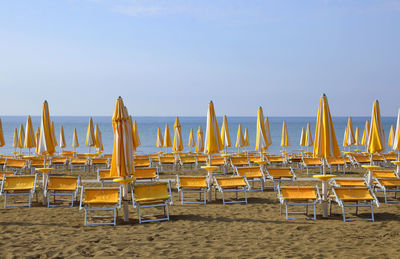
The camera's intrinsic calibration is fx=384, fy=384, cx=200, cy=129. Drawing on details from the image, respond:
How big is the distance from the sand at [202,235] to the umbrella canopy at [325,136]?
128 cm

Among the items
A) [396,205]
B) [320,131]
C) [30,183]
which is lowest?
[396,205]

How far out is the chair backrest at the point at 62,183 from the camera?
848 centimetres

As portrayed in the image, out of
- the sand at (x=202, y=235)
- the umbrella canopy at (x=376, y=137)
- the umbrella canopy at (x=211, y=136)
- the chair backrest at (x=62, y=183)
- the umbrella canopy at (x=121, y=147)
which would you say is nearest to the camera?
the sand at (x=202, y=235)

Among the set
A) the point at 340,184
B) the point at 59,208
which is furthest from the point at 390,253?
the point at 59,208

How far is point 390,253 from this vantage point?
16.7ft

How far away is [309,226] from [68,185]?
5.26 metres

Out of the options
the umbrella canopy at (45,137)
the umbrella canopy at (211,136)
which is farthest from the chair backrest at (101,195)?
the umbrella canopy at (211,136)

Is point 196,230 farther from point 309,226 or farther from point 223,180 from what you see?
point 223,180

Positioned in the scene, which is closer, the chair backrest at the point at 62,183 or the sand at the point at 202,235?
the sand at the point at 202,235

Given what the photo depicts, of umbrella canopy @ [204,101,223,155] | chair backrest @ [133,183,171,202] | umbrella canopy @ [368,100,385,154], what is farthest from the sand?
umbrella canopy @ [368,100,385,154]

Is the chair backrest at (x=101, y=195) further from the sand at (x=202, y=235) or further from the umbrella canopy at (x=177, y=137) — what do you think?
the umbrella canopy at (x=177, y=137)

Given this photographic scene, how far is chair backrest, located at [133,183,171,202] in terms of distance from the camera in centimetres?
733

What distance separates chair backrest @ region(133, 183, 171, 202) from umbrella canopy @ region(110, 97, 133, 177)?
21.3 inches

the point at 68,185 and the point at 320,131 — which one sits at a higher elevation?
the point at 320,131
